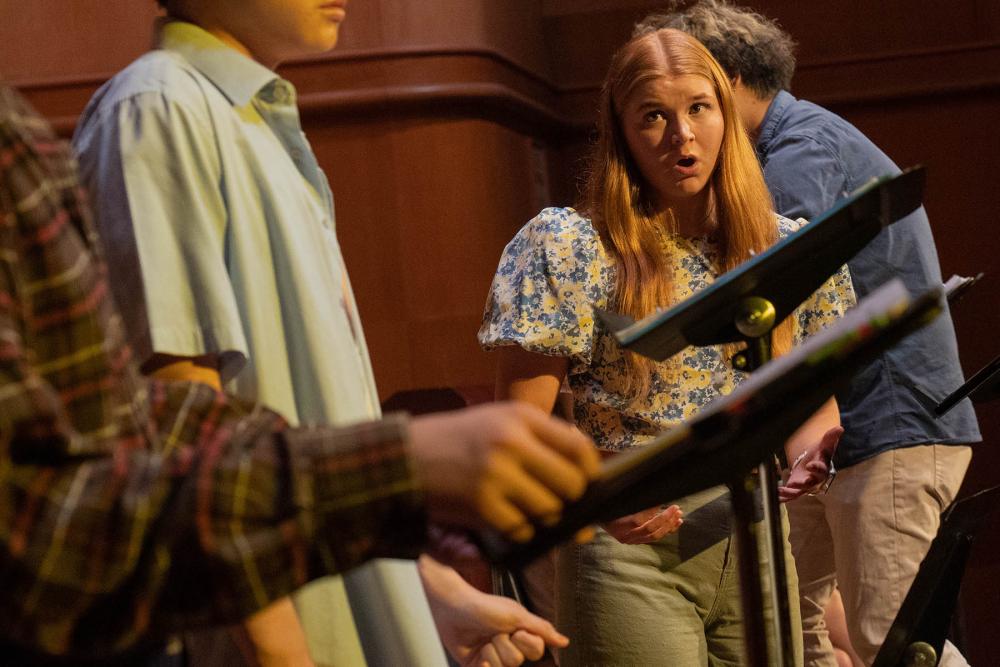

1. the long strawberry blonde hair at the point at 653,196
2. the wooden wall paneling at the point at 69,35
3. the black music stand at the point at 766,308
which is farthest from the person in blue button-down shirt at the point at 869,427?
the wooden wall paneling at the point at 69,35

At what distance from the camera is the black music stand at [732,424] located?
0.71m

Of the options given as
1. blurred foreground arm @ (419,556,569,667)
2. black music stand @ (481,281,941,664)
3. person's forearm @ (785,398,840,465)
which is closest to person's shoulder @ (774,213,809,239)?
person's forearm @ (785,398,840,465)

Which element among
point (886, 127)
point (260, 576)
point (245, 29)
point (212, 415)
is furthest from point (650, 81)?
point (886, 127)

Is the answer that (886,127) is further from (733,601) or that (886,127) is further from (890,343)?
(890,343)

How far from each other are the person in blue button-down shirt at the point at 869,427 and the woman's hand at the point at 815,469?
0.83 metres

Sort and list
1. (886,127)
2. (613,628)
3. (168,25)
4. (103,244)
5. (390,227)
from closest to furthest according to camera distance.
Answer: (103,244), (168,25), (613,628), (390,227), (886,127)

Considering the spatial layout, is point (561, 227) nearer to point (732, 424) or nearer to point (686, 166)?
point (686, 166)

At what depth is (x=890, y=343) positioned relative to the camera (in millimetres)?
798

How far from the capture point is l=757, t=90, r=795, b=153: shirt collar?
3053 mm

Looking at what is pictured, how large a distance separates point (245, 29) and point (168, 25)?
7cm

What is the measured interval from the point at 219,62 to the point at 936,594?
64.2 inches

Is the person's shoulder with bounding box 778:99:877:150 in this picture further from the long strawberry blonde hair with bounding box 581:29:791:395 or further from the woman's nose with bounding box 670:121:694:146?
the woman's nose with bounding box 670:121:694:146

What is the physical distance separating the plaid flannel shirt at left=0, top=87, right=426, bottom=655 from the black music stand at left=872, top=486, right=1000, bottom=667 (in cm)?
175

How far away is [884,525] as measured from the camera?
2785 millimetres
